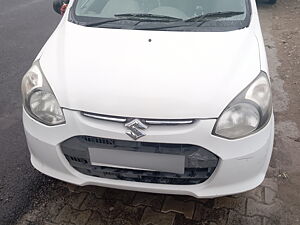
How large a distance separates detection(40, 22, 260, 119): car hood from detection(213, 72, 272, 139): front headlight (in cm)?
5

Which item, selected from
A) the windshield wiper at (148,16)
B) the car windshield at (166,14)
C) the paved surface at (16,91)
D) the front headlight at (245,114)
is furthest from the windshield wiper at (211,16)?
the paved surface at (16,91)

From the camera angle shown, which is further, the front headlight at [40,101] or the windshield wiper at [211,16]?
the windshield wiper at [211,16]

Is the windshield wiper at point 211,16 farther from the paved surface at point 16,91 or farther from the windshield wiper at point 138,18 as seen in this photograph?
the paved surface at point 16,91

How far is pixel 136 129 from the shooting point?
194cm

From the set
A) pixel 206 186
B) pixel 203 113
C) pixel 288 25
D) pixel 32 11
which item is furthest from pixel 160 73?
pixel 32 11

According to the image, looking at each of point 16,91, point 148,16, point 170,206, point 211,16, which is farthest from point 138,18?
point 16,91

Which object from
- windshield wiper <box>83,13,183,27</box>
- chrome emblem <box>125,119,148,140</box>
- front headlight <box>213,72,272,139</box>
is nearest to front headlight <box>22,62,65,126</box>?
chrome emblem <box>125,119,148,140</box>

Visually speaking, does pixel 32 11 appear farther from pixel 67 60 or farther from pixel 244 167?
pixel 244 167

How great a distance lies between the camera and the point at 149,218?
2.44m

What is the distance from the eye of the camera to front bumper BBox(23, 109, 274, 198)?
1930 mm

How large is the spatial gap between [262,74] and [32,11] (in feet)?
21.7

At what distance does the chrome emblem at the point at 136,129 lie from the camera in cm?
193

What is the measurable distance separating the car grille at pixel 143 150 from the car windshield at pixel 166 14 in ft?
3.16

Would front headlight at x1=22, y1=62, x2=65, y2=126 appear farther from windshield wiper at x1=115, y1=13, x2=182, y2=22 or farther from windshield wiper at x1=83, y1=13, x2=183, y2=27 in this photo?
windshield wiper at x1=115, y1=13, x2=182, y2=22
